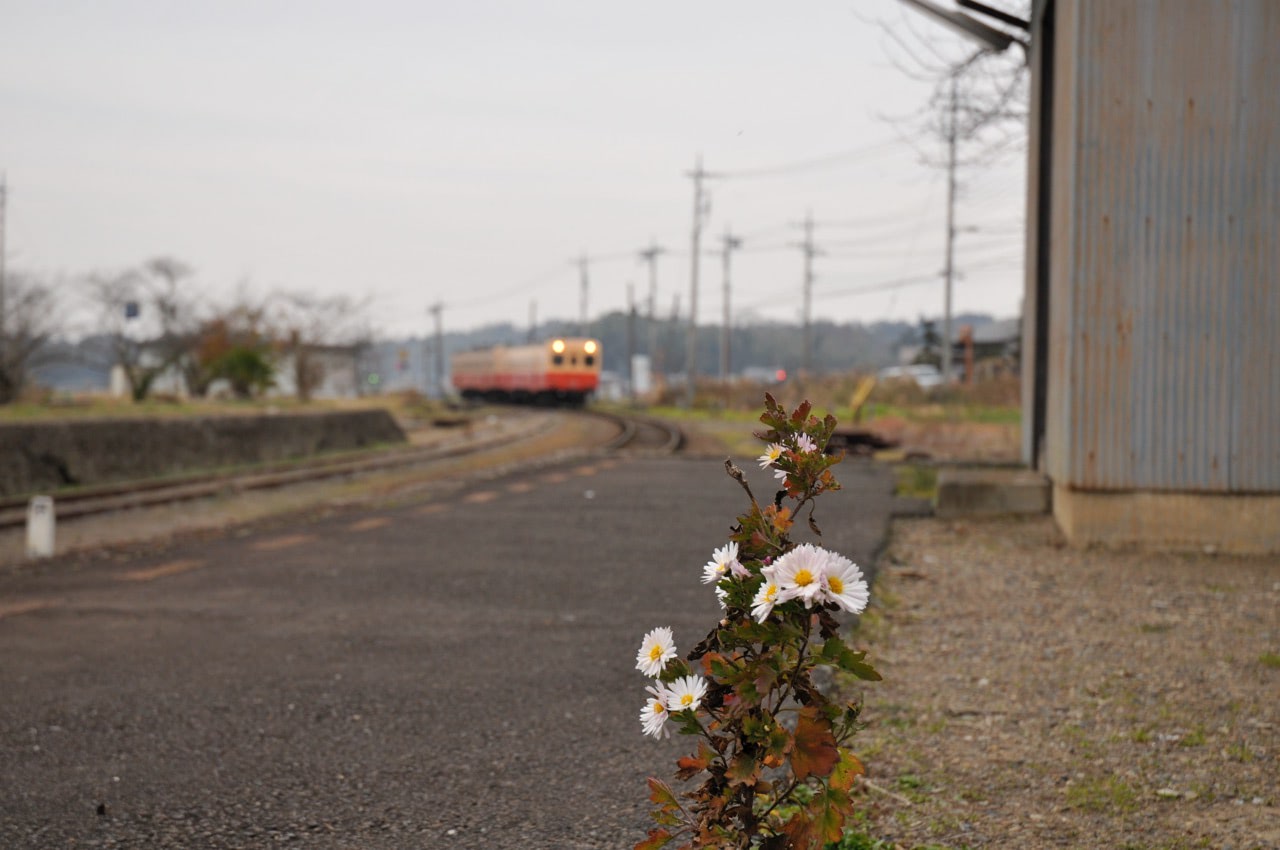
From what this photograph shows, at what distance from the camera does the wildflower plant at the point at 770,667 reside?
2141mm

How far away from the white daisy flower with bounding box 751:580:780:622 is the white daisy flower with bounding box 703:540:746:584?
0.37 feet

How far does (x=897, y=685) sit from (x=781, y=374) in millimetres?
46910

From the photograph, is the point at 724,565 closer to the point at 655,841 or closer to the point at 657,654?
the point at 657,654

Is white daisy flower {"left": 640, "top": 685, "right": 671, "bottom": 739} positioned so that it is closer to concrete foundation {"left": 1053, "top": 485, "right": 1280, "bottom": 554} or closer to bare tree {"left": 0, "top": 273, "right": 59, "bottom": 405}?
concrete foundation {"left": 1053, "top": 485, "right": 1280, "bottom": 554}

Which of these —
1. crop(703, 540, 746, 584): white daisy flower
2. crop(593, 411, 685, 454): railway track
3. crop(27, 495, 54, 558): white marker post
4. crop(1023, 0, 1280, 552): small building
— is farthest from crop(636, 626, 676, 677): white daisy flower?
crop(593, 411, 685, 454): railway track

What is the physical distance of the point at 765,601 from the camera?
2137 mm

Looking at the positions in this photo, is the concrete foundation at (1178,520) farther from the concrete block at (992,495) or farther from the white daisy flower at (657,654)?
the white daisy flower at (657,654)

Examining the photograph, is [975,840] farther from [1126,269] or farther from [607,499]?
[607,499]

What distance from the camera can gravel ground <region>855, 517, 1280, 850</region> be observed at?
337cm

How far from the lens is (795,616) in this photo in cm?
219

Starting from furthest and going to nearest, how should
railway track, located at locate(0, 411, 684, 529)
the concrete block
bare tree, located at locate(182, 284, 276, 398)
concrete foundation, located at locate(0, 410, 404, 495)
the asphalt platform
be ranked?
1. bare tree, located at locate(182, 284, 276, 398)
2. concrete foundation, located at locate(0, 410, 404, 495)
3. railway track, located at locate(0, 411, 684, 529)
4. the concrete block
5. the asphalt platform

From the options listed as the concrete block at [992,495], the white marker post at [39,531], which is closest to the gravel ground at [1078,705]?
the concrete block at [992,495]

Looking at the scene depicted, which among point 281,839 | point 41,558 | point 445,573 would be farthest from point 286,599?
point 281,839

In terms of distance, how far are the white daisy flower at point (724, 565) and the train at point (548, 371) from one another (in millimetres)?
42433
